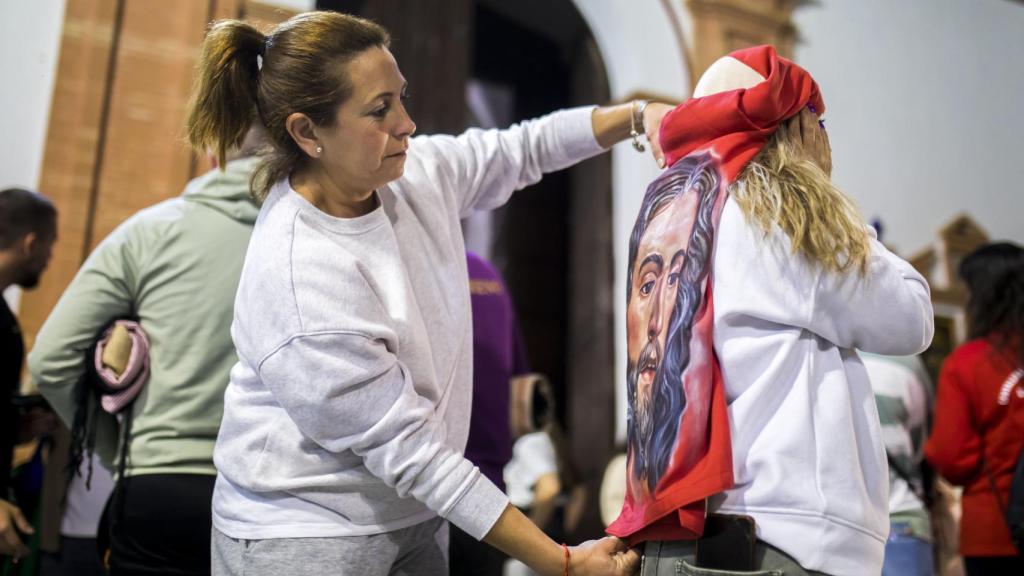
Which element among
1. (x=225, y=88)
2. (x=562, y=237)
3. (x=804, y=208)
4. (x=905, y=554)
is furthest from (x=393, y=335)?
(x=562, y=237)

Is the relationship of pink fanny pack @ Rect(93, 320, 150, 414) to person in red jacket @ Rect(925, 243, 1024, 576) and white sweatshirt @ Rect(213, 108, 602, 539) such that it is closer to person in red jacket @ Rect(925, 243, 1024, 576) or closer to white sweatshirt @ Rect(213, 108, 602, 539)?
white sweatshirt @ Rect(213, 108, 602, 539)

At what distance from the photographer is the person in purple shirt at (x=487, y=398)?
6.29ft

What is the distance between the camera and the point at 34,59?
298 centimetres

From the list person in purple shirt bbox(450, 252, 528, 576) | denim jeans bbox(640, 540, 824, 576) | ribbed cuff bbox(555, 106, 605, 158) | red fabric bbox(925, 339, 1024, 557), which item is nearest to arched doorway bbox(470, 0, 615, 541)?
red fabric bbox(925, 339, 1024, 557)

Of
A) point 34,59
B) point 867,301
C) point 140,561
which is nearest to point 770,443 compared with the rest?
point 867,301

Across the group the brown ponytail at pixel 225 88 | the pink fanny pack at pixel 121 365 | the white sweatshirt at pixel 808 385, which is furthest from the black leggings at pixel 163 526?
the white sweatshirt at pixel 808 385

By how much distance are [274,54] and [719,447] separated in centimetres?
86

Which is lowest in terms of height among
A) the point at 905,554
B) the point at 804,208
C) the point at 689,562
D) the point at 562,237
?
the point at 905,554

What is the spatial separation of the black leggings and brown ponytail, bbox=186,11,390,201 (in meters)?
0.59

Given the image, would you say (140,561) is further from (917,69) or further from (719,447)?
(917,69)

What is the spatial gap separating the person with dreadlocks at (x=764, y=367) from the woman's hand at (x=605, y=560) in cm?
3

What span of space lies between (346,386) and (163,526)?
67 cm

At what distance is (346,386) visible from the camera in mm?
1233

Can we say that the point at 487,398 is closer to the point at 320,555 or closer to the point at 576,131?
the point at 576,131
